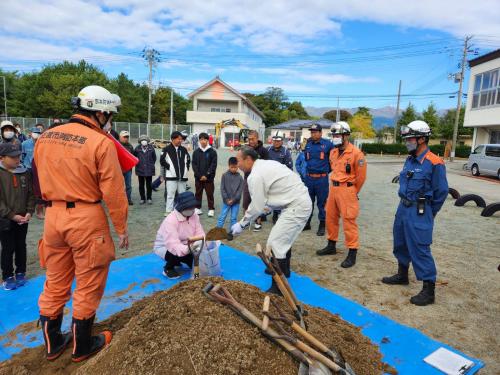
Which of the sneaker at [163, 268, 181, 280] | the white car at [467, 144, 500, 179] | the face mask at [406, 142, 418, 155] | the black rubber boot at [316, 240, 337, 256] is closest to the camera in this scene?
the face mask at [406, 142, 418, 155]

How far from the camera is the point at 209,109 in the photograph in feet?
132

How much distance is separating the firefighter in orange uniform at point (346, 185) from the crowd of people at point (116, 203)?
14mm

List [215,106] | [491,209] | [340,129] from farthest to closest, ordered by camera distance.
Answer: [215,106]
[491,209]
[340,129]

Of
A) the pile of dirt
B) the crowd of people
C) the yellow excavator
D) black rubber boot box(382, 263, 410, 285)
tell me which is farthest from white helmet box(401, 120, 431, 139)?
the yellow excavator

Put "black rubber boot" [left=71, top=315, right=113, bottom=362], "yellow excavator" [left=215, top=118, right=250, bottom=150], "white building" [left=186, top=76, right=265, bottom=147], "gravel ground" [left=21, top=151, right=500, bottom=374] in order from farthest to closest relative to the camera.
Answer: "white building" [left=186, top=76, right=265, bottom=147], "yellow excavator" [left=215, top=118, right=250, bottom=150], "gravel ground" [left=21, top=151, right=500, bottom=374], "black rubber boot" [left=71, top=315, right=113, bottom=362]

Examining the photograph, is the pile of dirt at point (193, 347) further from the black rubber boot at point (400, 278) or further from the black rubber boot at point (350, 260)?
the black rubber boot at point (350, 260)

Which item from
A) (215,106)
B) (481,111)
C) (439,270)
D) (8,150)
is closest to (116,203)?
(8,150)

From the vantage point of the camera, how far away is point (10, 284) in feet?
12.3

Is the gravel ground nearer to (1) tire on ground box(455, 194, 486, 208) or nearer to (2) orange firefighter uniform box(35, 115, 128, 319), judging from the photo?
(1) tire on ground box(455, 194, 486, 208)

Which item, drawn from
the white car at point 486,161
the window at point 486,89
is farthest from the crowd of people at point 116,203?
the window at point 486,89

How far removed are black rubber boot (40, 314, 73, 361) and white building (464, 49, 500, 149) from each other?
25.6 m

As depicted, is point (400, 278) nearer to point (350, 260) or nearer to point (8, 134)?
point (350, 260)

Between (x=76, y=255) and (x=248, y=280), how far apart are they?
2.20 m

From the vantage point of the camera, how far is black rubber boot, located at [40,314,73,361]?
8.42 ft
